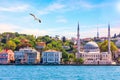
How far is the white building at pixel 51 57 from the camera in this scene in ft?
226

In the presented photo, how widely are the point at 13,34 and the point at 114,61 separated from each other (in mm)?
27072

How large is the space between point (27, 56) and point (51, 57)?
13.4ft

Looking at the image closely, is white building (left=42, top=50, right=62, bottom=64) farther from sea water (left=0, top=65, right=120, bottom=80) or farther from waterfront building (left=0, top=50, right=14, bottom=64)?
sea water (left=0, top=65, right=120, bottom=80)

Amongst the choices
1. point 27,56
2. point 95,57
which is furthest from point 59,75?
point 95,57

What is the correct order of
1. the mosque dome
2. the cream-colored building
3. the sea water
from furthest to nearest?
the mosque dome → the cream-colored building → the sea water

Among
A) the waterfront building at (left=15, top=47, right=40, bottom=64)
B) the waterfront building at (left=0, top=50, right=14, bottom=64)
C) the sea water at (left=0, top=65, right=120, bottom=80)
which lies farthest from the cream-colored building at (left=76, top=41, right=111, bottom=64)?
the sea water at (left=0, top=65, right=120, bottom=80)

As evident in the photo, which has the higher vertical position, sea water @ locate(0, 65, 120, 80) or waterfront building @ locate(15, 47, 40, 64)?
waterfront building @ locate(15, 47, 40, 64)

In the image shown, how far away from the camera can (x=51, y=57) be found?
6962cm

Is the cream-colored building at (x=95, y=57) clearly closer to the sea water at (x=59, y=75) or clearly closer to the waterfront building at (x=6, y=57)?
the waterfront building at (x=6, y=57)

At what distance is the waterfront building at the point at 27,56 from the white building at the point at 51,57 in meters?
1.37

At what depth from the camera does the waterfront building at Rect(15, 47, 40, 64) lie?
6994 centimetres

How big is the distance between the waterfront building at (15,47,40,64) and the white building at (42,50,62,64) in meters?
1.37

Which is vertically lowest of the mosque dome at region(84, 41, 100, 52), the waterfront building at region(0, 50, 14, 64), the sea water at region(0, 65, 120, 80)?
the sea water at region(0, 65, 120, 80)

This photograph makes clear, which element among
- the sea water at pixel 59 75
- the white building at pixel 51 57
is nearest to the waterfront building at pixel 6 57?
the white building at pixel 51 57
